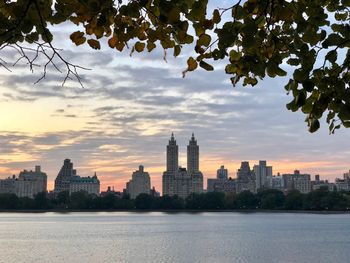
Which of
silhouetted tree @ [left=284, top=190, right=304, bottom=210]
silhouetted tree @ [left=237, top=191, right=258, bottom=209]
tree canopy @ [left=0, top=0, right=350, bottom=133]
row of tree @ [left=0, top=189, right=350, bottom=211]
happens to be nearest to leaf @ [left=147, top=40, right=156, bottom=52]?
tree canopy @ [left=0, top=0, right=350, bottom=133]

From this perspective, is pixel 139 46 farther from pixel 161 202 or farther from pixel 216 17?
pixel 161 202

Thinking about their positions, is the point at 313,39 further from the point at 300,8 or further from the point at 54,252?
the point at 54,252

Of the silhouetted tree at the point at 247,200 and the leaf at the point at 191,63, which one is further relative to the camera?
the silhouetted tree at the point at 247,200

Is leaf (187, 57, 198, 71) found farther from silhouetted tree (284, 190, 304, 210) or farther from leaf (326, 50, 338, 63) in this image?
silhouetted tree (284, 190, 304, 210)

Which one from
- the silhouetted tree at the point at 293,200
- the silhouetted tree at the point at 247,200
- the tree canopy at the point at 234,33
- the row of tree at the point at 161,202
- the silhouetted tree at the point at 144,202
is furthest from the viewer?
the silhouetted tree at the point at 144,202

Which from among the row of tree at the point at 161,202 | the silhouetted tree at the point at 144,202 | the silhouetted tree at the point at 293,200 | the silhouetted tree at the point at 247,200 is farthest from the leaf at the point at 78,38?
the silhouetted tree at the point at 144,202

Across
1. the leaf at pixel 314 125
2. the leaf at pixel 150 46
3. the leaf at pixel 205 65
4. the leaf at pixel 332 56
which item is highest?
the leaf at pixel 150 46

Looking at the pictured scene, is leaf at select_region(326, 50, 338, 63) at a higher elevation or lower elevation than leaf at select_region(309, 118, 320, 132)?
higher

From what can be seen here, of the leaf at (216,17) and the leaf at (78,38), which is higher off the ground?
the leaf at (216,17)

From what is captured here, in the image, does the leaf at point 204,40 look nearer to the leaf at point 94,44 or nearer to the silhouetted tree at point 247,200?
the leaf at point 94,44

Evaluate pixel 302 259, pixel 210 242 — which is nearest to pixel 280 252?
pixel 302 259

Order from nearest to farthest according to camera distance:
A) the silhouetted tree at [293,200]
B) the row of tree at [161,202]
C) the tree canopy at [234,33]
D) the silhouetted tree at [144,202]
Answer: the tree canopy at [234,33] → the silhouetted tree at [293,200] → the row of tree at [161,202] → the silhouetted tree at [144,202]

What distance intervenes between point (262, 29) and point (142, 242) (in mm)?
69556

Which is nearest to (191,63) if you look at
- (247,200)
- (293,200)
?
(293,200)
